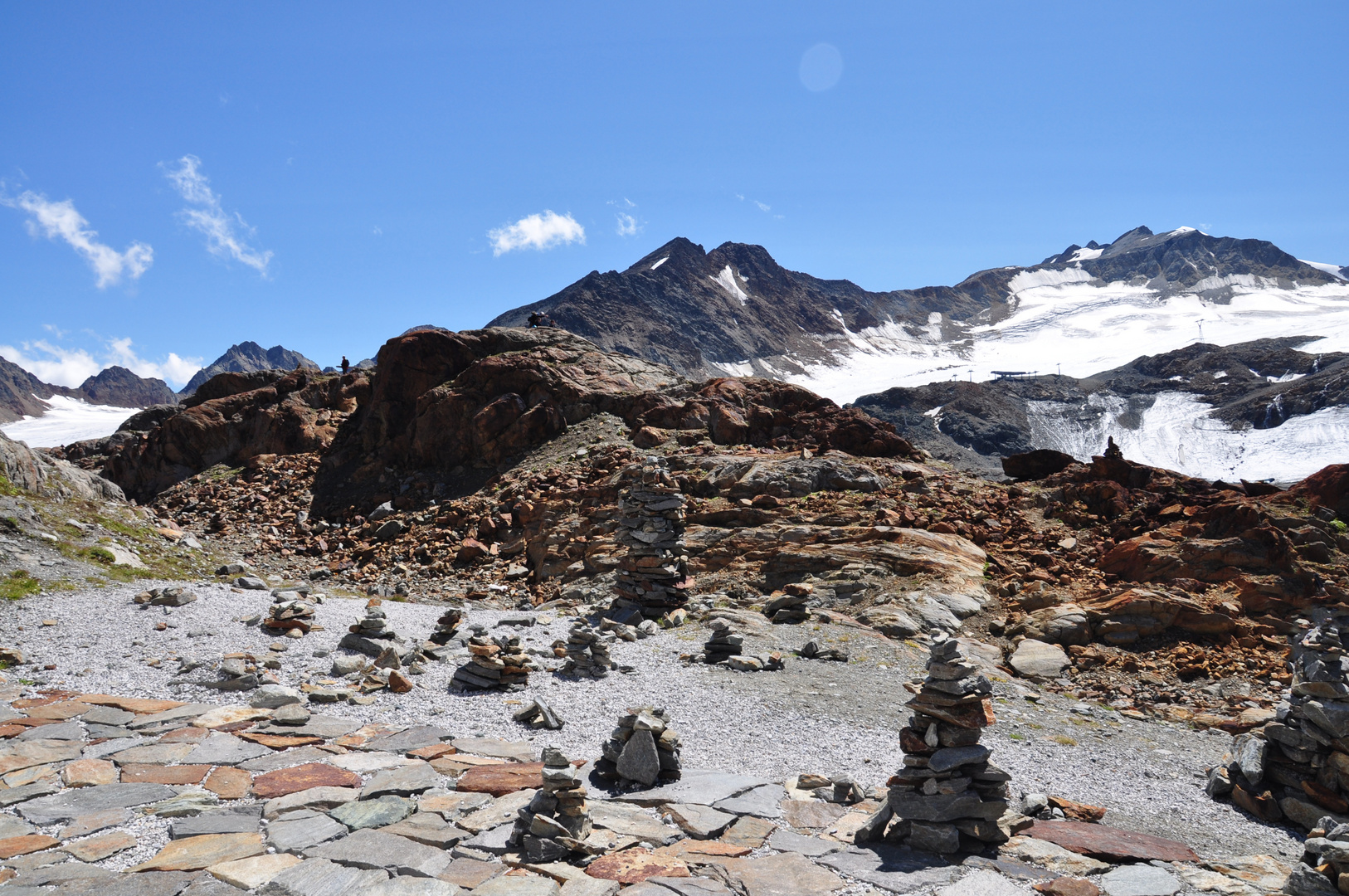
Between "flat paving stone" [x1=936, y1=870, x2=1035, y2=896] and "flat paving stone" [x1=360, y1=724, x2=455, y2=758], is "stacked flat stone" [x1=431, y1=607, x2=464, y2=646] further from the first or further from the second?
"flat paving stone" [x1=936, y1=870, x2=1035, y2=896]

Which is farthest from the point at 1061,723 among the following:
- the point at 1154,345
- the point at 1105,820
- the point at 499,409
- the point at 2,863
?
the point at 1154,345

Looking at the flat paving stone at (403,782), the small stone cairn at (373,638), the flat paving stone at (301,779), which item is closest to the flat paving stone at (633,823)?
the flat paving stone at (403,782)

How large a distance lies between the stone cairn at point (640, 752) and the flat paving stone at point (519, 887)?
209 centimetres

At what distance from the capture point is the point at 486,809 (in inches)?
248

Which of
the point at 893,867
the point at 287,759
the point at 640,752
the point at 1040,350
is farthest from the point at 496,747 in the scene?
the point at 1040,350

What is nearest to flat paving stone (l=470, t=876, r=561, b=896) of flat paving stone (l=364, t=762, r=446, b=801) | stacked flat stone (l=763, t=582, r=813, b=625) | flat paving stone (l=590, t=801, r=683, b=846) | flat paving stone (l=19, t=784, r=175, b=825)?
flat paving stone (l=590, t=801, r=683, b=846)

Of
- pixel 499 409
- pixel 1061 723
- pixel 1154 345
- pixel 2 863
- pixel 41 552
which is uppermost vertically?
pixel 1154 345

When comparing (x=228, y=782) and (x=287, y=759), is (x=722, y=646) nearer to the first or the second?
(x=287, y=759)

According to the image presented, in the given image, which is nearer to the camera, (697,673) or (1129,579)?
(697,673)

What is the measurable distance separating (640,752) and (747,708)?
3.11 meters

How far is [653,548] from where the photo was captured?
16.5 metres

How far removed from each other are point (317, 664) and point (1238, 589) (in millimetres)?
16839

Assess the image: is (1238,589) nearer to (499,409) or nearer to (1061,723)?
(1061,723)

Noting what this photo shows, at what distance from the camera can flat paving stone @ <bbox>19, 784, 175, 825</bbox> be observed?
5730 mm
